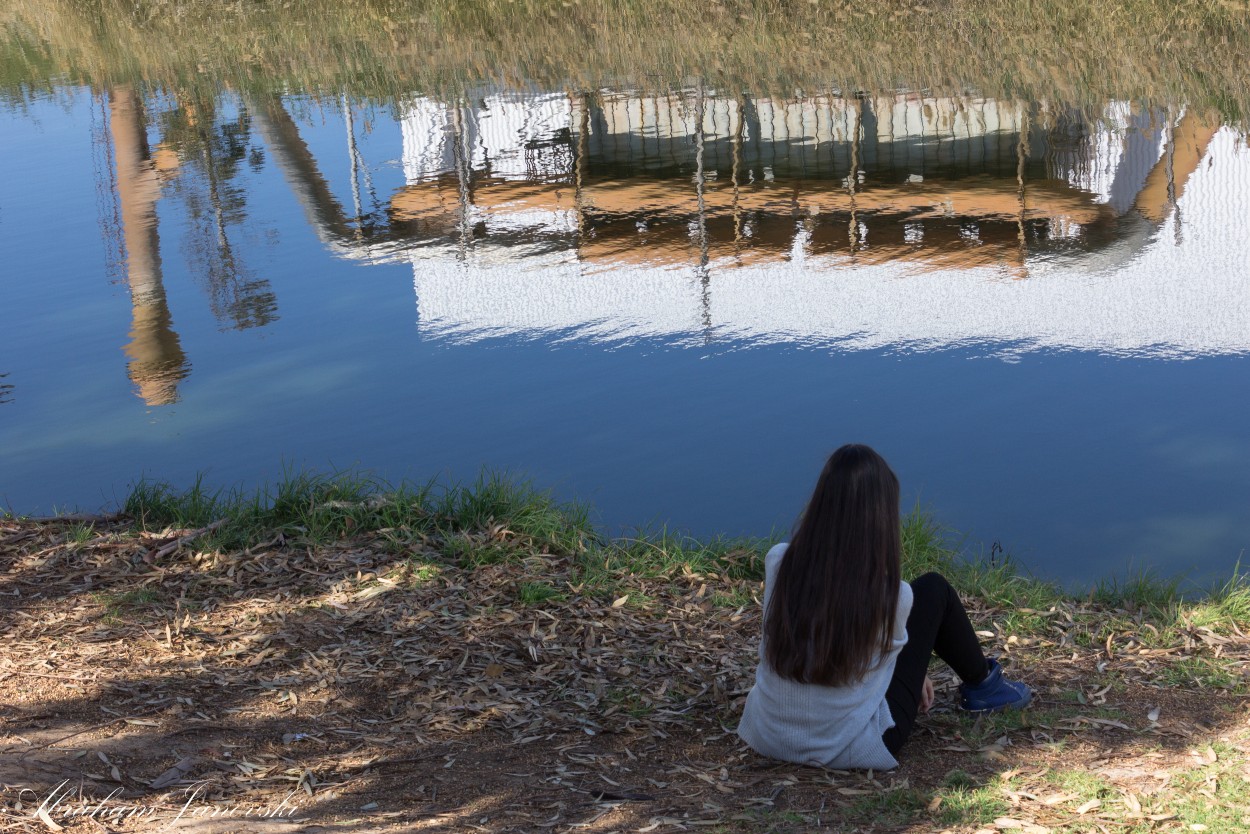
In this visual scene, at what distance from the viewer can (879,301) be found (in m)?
8.04

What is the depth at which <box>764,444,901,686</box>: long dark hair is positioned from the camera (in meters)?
3.54

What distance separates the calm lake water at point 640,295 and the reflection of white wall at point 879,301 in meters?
0.03

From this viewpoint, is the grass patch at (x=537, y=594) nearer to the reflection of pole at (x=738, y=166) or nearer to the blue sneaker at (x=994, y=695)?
the blue sneaker at (x=994, y=695)

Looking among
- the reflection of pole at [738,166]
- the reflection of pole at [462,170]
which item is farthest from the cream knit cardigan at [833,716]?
the reflection of pole at [462,170]

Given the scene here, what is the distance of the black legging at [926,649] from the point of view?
3.73m

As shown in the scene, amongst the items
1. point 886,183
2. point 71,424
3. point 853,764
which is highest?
point 886,183

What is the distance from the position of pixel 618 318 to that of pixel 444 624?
3760 mm

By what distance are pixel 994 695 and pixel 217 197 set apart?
29.3 feet

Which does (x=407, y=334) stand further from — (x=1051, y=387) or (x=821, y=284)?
(x=1051, y=387)

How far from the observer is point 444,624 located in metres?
4.70

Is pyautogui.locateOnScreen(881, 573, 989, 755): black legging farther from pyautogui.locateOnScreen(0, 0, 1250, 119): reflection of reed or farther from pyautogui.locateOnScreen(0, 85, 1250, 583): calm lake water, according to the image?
pyautogui.locateOnScreen(0, 0, 1250, 119): reflection of reed

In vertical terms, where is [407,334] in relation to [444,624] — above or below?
above

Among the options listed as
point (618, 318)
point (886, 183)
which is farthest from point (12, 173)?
point (886, 183)

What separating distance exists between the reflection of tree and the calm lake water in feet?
0.14
